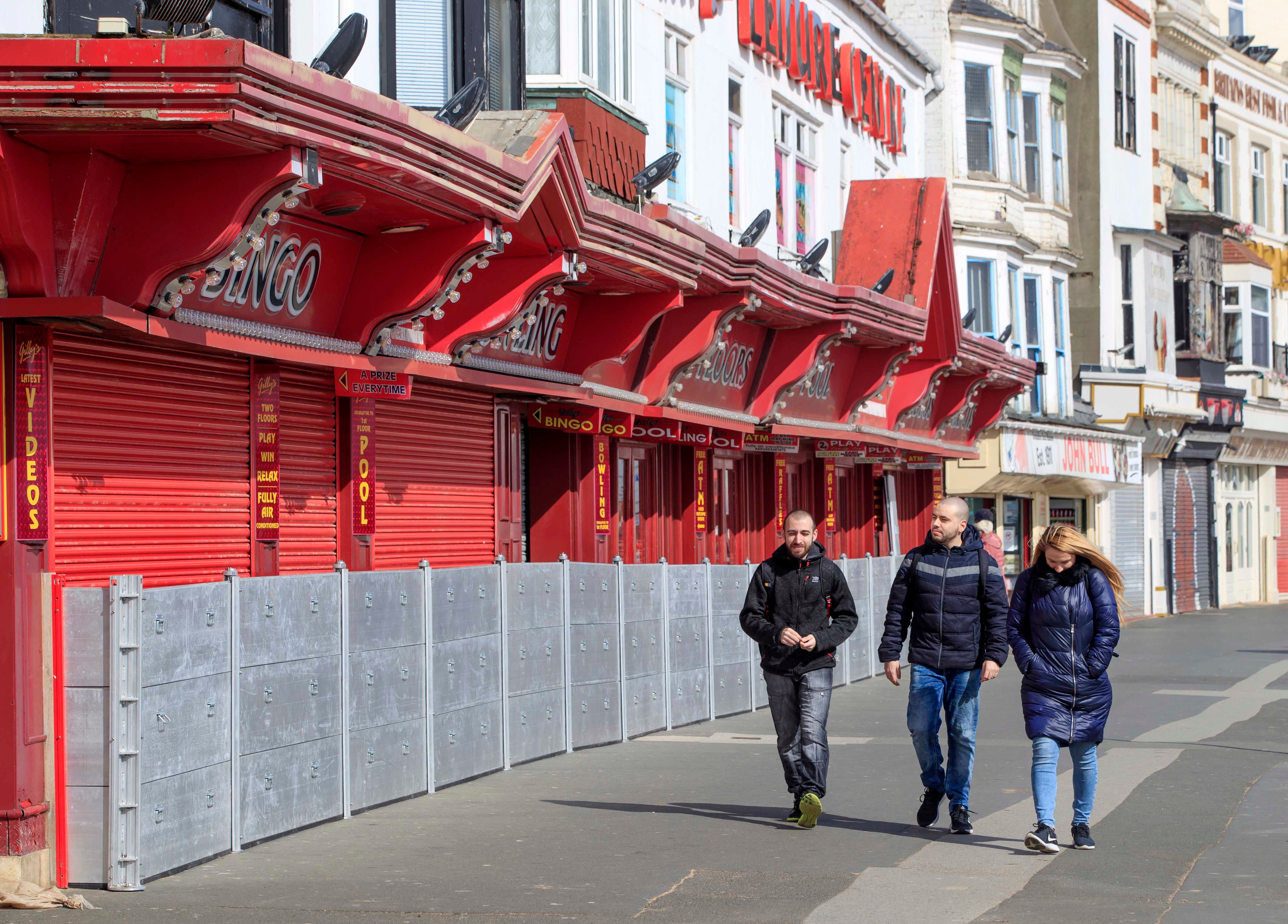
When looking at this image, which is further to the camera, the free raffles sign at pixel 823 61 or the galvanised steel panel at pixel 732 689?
the free raffles sign at pixel 823 61

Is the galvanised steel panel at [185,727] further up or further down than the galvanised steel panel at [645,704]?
further up

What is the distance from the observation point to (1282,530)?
4659cm

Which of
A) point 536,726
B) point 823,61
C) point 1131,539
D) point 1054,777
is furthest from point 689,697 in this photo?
point 1131,539

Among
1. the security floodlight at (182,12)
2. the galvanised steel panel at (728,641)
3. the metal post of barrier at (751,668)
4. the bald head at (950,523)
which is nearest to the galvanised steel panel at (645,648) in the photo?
the galvanised steel panel at (728,641)

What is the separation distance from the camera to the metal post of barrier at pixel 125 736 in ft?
27.8

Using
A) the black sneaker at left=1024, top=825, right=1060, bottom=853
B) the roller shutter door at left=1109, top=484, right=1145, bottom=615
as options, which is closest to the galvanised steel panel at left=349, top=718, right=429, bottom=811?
the black sneaker at left=1024, top=825, right=1060, bottom=853

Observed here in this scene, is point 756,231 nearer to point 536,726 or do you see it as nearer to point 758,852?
point 536,726

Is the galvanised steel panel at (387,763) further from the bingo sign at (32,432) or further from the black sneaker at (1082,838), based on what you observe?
the black sneaker at (1082,838)

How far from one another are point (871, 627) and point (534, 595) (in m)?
9.02

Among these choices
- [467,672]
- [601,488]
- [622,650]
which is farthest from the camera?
[601,488]

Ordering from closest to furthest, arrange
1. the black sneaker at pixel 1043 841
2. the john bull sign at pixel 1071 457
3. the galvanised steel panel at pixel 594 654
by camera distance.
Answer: the black sneaker at pixel 1043 841
the galvanised steel panel at pixel 594 654
the john bull sign at pixel 1071 457

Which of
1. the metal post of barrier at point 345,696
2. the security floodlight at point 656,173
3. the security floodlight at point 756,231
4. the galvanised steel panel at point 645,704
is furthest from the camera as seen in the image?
the security floodlight at point 756,231

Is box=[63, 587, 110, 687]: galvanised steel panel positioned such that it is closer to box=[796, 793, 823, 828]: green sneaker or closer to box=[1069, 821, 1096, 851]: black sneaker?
box=[796, 793, 823, 828]: green sneaker

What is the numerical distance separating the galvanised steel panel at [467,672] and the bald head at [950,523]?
3548 mm
